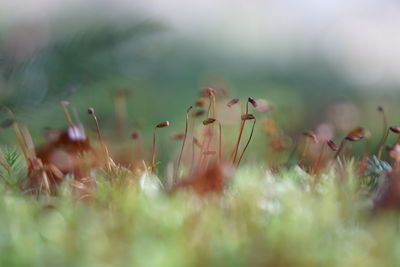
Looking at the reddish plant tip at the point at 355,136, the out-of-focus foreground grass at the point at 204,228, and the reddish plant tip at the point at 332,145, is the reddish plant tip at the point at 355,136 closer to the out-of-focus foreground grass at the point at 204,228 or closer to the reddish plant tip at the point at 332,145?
the reddish plant tip at the point at 332,145

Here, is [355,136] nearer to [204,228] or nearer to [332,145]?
[332,145]

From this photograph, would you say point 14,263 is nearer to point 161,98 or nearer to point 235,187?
point 235,187

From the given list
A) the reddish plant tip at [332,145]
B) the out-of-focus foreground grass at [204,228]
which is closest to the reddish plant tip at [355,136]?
the reddish plant tip at [332,145]

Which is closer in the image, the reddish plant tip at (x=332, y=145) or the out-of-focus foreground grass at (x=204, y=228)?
the out-of-focus foreground grass at (x=204, y=228)

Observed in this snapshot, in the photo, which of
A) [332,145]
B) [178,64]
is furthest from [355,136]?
[178,64]

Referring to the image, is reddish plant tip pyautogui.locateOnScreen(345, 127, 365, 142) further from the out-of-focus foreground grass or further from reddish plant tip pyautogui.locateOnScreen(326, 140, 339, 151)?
the out-of-focus foreground grass

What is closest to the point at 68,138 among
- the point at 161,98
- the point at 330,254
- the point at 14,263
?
the point at 14,263

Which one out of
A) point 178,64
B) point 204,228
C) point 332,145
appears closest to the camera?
point 204,228

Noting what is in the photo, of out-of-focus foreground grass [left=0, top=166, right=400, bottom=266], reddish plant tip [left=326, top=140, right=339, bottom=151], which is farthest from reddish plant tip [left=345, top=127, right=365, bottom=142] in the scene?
out-of-focus foreground grass [left=0, top=166, right=400, bottom=266]

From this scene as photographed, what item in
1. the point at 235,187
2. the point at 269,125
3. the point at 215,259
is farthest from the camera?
the point at 269,125
